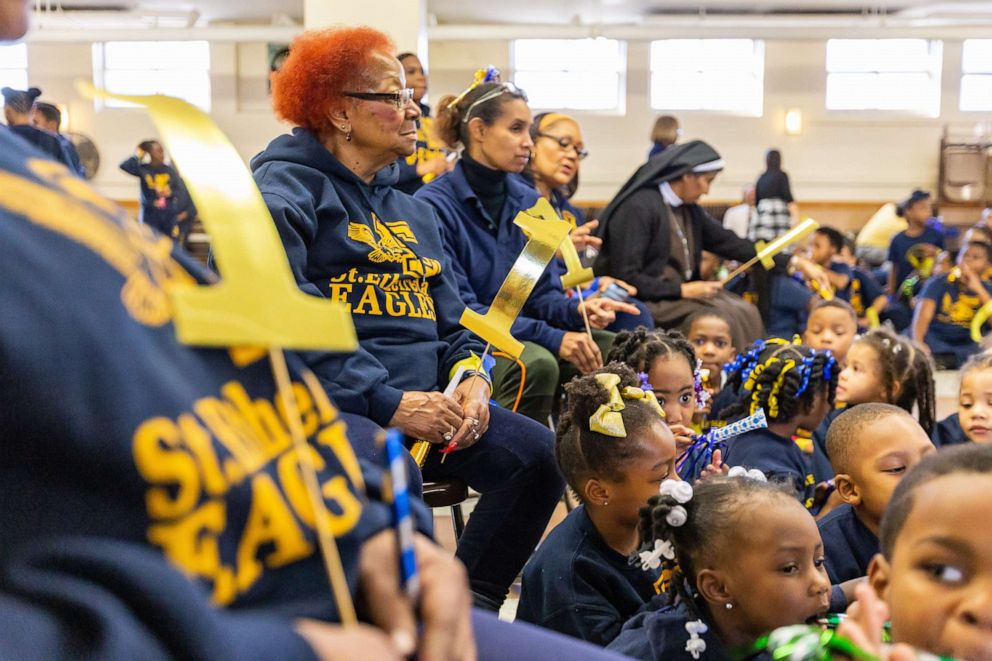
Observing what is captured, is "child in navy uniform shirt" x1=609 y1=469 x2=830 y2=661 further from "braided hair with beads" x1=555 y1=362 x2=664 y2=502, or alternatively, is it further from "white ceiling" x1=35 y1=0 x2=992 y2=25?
"white ceiling" x1=35 y1=0 x2=992 y2=25

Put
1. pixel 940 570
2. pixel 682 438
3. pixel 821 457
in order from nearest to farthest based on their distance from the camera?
pixel 940 570 → pixel 682 438 → pixel 821 457

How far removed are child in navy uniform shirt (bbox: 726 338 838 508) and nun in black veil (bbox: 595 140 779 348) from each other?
0.95 m

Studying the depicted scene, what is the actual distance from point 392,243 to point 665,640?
93 centimetres

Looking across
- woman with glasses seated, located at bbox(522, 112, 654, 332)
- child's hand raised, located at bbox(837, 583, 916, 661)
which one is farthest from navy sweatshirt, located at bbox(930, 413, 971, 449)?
child's hand raised, located at bbox(837, 583, 916, 661)

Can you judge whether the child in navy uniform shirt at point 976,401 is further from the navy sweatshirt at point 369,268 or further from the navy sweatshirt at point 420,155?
the navy sweatshirt at point 420,155

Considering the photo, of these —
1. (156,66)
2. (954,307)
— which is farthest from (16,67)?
(954,307)

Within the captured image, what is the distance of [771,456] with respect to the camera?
2676 millimetres

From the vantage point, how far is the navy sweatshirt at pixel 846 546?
6.78ft

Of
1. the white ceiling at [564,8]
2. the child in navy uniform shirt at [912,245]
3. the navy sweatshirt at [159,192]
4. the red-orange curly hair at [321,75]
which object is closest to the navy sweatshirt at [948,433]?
the red-orange curly hair at [321,75]

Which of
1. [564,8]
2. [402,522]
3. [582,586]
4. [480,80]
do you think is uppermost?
[564,8]

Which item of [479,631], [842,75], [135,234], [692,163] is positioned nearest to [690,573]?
[479,631]

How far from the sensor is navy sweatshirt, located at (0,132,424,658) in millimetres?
702

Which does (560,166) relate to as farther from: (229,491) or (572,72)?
(572,72)

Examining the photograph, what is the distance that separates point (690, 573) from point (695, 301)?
2460 millimetres
